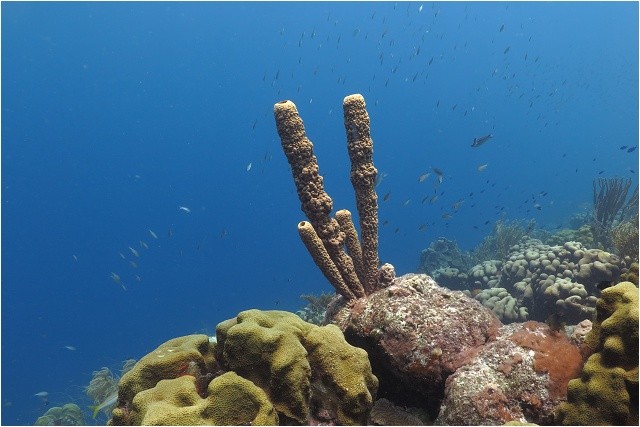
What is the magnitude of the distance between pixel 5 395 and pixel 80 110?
7105 cm

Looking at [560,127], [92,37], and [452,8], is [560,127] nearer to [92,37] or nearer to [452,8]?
[452,8]

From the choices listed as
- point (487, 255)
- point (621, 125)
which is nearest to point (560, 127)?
point (621, 125)

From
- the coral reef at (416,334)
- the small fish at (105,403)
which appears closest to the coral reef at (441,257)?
the coral reef at (416,334)

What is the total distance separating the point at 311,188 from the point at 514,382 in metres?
2.83

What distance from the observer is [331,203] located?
5.06 m

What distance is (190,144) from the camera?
356 ft

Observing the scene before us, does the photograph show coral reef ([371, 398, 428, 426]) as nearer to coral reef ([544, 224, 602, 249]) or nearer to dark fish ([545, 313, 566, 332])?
dark fish ([545, 313, 566, 332])

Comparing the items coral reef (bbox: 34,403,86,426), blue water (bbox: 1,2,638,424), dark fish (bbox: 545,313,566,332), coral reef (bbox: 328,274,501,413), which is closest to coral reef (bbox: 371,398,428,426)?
coral reef (bbox: 328,274,501,413)

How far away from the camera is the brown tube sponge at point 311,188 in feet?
16.1

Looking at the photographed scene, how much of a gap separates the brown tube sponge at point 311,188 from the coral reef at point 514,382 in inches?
72.7

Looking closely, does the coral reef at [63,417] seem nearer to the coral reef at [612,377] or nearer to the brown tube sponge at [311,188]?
the brown tube sponge at [311,188]

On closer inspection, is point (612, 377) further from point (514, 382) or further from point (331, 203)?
point (331, 203)

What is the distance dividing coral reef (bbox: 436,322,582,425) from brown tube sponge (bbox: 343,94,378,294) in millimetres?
1834

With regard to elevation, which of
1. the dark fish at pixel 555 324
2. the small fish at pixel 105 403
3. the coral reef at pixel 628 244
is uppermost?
the coral reef at pixel 628 244
